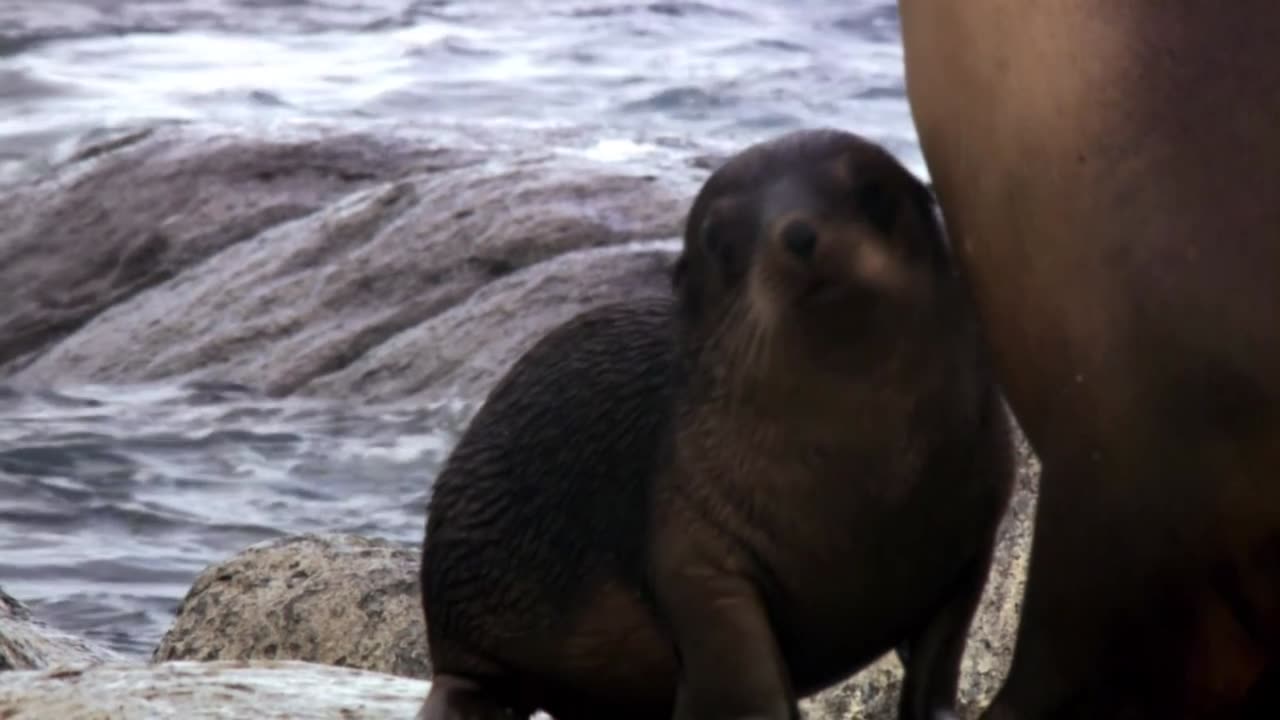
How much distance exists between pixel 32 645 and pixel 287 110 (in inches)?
488

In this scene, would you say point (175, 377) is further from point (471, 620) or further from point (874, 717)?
point (471, 620)

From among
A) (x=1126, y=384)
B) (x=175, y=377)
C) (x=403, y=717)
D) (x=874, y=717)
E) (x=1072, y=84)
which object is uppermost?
(x=1072, y=84)

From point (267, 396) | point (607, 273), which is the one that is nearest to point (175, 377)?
point (267, 396)

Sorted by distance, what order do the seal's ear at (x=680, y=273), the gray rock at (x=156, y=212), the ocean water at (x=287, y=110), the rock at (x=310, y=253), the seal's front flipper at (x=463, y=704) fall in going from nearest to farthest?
the seal's ear at (x=680, y=273), the seal's front flipper at (x=463, y=704), the ocean water at (x=287, y=110), the rock at (x=310, y=253), the gray rock at (x=156, y=212)

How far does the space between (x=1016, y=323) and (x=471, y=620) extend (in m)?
0.91

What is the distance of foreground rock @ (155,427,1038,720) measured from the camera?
5.74 meters

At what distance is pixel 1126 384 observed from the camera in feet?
11.6

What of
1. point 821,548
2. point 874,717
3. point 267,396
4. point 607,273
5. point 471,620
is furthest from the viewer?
point 267,396

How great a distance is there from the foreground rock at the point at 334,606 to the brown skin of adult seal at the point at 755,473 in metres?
1.83

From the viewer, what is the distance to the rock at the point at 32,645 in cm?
567

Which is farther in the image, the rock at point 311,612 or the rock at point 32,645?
the rock at point 311,612

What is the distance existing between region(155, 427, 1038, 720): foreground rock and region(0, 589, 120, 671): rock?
0.80ft

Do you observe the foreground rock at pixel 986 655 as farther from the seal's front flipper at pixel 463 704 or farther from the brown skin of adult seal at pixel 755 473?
the brown skin of adult seal at pixel 755 473

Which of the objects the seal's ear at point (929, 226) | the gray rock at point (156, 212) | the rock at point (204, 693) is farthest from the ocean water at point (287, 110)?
the seal's ear at point (929, 226)
